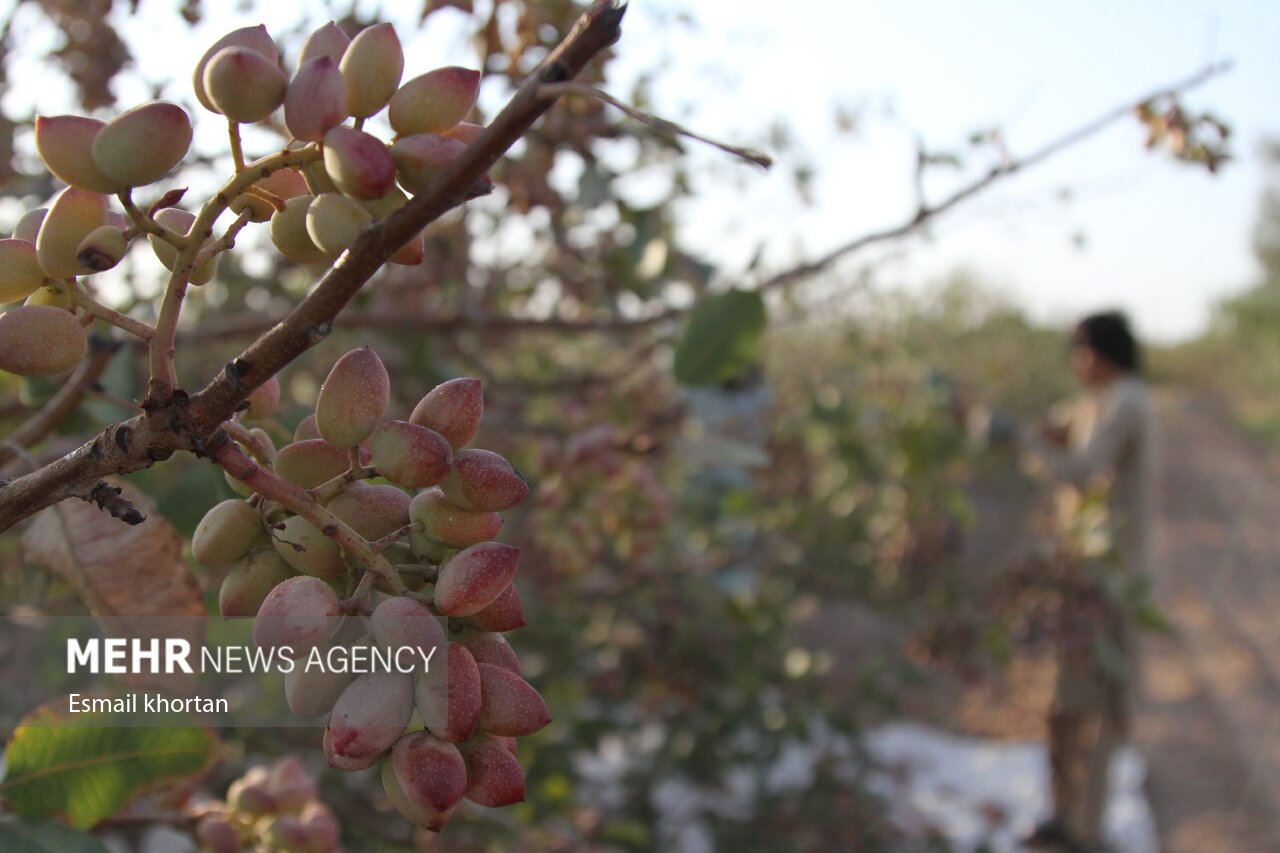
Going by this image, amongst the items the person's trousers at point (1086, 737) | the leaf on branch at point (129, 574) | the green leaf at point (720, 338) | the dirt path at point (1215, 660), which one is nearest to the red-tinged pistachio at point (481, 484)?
the leaf on branch at point (129, 574)

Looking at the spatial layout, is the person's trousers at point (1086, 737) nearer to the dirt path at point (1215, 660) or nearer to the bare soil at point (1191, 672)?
the bare soil at point (1191, 672)

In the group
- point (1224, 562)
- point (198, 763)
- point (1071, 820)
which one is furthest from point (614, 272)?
point (1224, 562)

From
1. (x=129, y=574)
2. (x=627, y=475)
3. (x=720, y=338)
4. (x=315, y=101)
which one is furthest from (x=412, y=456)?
(x=627, y=475)

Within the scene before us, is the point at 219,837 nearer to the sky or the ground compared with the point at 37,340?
nearer to the ground

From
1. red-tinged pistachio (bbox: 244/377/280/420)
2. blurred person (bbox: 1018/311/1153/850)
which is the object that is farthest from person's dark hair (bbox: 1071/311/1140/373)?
red-tinged pistachio (bbox: 244/377/280/420)

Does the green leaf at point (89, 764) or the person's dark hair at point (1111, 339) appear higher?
the person's dark hair at point (1111, 339)

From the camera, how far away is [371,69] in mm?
395

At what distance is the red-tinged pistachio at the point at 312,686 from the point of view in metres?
0.40

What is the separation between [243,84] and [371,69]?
0.05 metres

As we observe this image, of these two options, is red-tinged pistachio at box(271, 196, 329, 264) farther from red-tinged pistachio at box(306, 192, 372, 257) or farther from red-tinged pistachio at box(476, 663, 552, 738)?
red-tinged pistachio at box(476, 663, 552, 738)

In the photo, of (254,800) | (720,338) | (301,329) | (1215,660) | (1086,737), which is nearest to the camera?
(301,329)

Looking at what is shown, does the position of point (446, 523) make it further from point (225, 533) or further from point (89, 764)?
point (89, 764)

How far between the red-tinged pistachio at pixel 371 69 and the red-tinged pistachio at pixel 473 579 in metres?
0.17

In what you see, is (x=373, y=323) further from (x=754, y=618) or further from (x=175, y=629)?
(x=754, y=618)
